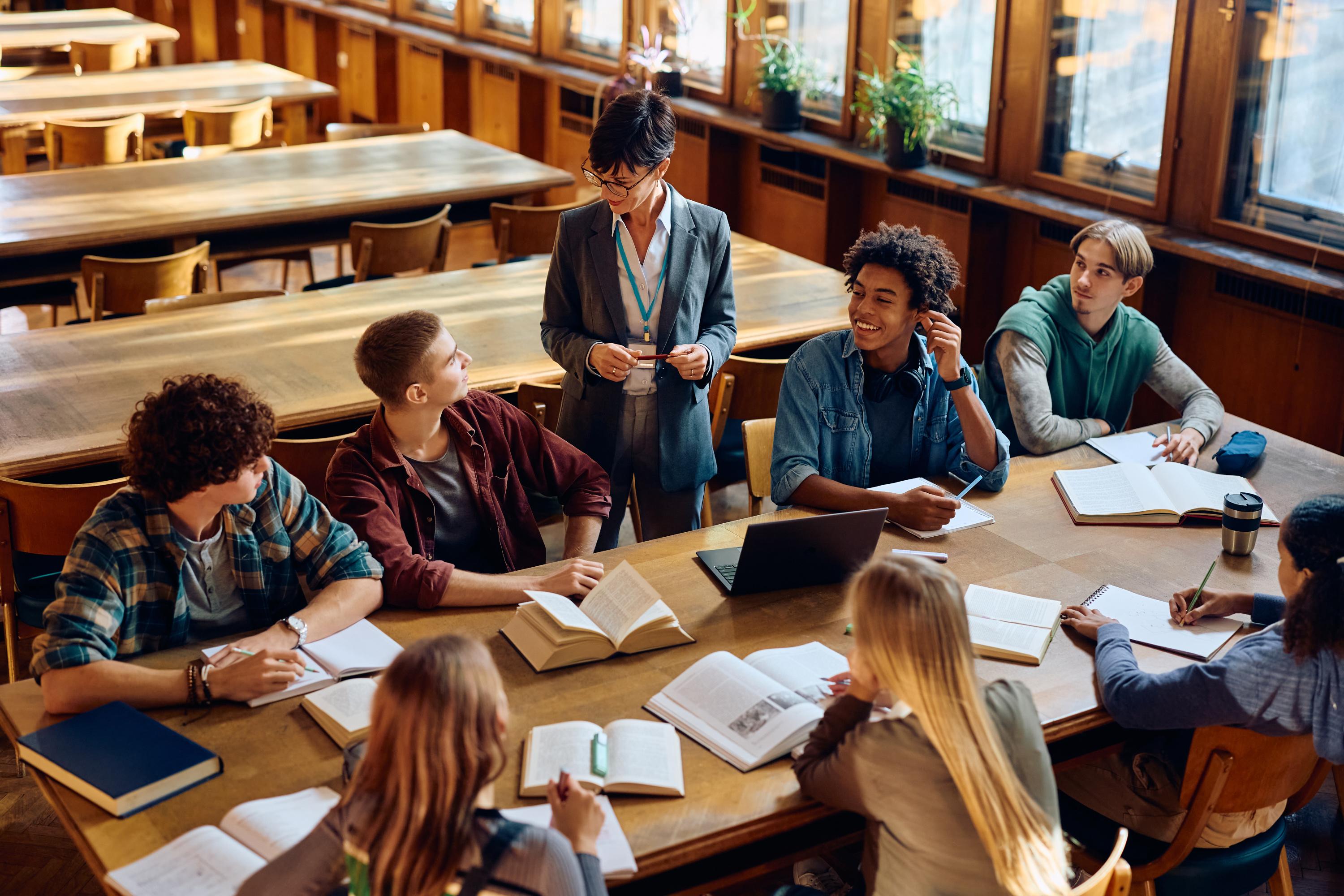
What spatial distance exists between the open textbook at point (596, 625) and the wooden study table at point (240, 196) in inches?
130

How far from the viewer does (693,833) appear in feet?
5.98

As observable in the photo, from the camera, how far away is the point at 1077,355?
11.5 feet

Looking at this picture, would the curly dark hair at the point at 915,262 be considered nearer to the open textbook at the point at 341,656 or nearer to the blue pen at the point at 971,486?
the blue pen at the point at 971,486

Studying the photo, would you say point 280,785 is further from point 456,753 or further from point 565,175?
point 565,175

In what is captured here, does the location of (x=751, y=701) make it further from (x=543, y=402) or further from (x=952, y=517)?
(x=543, y=402)

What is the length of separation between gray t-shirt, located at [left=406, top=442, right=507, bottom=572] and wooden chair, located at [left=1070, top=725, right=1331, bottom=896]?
1.35 metres

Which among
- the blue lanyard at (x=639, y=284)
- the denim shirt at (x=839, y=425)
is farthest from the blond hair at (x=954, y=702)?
the blue lanyard at (x=639, y=284)

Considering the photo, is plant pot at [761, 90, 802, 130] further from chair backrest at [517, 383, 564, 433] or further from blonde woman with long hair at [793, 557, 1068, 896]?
blonde woman with long hair at [793, 557, 1068, 896]

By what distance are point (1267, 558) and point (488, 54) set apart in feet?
24.4

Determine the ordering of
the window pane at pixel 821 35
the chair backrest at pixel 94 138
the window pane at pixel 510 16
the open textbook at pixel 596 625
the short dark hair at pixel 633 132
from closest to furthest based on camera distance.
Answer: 1. the open textbook at pixel 596 625
2. the short dark hair at pixel 633 132
3. the window pane at pixel 821 35
4. the chair backrest at pixel 94 138
5. the window pane at pixel 510 16

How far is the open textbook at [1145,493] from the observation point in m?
Result: 2.86

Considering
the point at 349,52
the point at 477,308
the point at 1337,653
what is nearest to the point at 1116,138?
the point at 477,308

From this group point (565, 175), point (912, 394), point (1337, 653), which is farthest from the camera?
point (565, 175)

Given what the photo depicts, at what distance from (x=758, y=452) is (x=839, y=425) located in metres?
0.34
